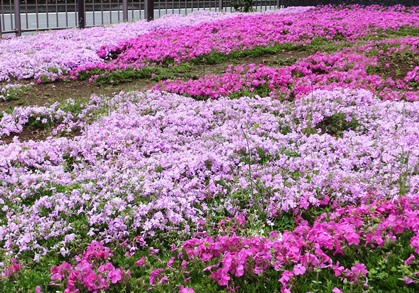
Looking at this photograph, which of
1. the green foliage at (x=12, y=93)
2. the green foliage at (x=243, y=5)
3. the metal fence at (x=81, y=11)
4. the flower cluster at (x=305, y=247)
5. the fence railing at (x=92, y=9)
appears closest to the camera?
the flower cluster at (x=305, y=247)

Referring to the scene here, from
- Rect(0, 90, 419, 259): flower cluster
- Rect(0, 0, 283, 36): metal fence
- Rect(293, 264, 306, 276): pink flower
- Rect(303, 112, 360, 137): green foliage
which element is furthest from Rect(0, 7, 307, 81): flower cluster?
Rect(293, 264, 306, 276): pink flower

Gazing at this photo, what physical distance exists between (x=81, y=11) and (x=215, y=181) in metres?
16.9

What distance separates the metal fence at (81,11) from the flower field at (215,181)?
8.81m

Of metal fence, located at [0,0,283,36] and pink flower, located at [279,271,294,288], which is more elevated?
metal fence, located at [0,0,283,36]

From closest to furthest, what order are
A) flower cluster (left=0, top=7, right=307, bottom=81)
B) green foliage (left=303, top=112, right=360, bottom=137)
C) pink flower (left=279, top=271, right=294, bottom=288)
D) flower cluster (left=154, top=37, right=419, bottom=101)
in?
1. pink flower (left=279, top=271, right=294, bottom=288)
2. green foliage (left=303, top=112, right=360, bottom=137)
3. flower cluster (left=154, top=37, right=419, bottom=101)
4. flower cluster (left=0, top=7, right=307, bottom=81)

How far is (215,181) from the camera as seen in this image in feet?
20.8

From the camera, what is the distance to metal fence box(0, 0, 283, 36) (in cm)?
2111

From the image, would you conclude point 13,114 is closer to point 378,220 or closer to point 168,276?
point 168,276

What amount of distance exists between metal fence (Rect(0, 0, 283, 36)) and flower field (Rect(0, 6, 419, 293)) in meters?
8.81

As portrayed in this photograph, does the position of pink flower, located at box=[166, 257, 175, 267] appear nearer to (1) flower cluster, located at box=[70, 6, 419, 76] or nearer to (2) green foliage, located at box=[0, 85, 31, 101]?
(2) green foliage, located at box=[0, 85, 31, 101]

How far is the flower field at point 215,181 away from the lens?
4.34 m

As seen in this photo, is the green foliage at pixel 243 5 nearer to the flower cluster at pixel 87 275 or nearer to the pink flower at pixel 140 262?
the pink flower at pixel 140 262

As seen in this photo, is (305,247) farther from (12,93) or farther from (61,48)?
(61,48)

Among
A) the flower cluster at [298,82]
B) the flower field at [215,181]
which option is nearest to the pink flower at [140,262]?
the flower field at [215,181]
